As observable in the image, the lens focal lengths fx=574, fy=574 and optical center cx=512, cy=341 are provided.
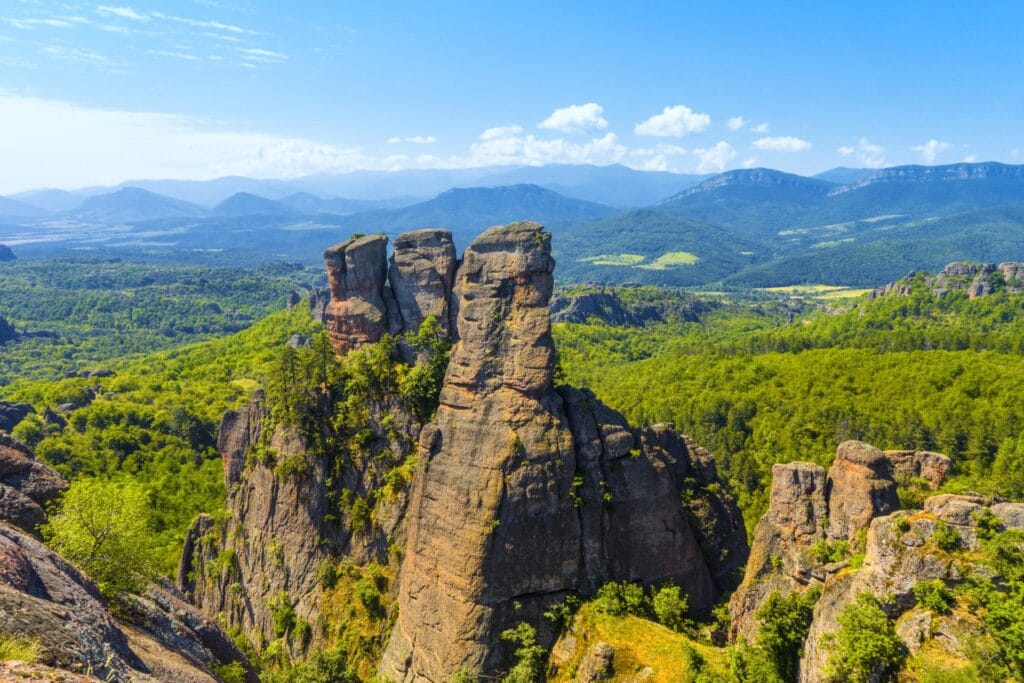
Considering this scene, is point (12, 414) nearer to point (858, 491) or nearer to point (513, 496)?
point (513, 496)

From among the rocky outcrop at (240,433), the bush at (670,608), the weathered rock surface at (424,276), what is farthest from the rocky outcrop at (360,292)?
the bush at (670,608)

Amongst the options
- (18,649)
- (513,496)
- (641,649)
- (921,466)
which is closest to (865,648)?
(641,649)

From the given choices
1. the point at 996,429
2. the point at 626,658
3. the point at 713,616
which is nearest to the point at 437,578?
the point at 626,658

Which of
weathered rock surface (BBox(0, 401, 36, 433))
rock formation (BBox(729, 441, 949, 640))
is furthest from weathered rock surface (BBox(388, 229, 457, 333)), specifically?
weathered rock surface (BBox(0, 401, 36, 433))

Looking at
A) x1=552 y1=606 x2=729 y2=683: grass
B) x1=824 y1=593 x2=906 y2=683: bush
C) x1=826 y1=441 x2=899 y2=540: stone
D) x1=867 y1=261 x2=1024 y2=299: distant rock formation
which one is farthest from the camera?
x1=867 y1=261 x2=1024 y2=299: distant rock formation

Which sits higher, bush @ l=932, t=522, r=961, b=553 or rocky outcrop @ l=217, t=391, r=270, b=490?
bush @ l=932, t=522, r=961, b=553

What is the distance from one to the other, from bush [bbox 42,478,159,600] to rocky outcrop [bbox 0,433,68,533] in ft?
2.12

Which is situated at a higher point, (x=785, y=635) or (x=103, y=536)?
(x=103, y=536)

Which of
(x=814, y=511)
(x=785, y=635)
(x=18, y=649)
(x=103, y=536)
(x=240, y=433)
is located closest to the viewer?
(x=18, y=649)

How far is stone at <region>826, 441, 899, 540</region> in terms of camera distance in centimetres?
3144

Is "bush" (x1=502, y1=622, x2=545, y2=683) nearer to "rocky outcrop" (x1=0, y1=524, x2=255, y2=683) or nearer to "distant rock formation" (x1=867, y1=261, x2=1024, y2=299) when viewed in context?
"rocky outcrop" (x1=0, y1=524, x2=255, y2=683)

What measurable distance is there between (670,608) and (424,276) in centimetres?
2909

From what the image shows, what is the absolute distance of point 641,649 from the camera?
31391mm

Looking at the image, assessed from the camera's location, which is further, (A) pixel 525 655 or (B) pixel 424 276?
(B) pixel 424 276
